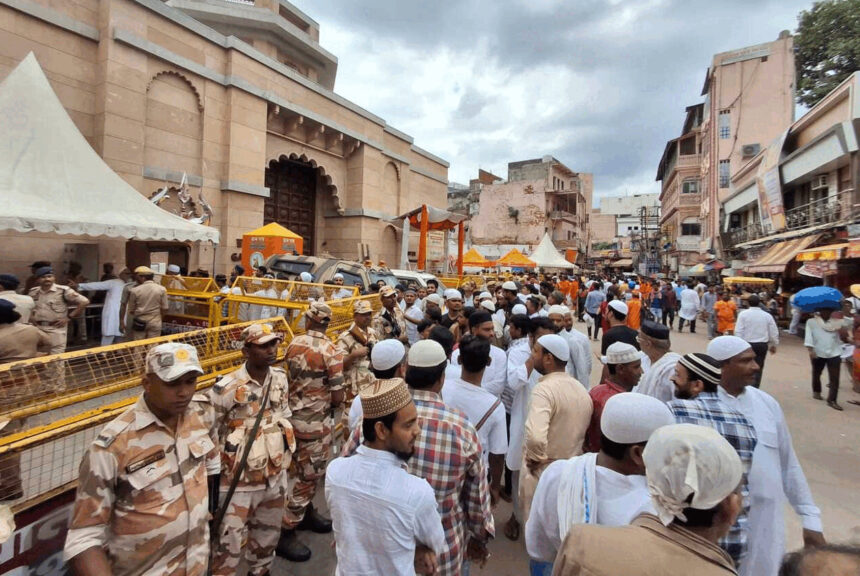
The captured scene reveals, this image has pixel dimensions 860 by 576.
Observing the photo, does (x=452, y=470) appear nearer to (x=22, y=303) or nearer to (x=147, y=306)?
(x=22, y=303)

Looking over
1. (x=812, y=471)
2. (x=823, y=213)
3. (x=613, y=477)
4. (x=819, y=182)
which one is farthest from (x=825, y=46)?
(x=613, y=477)

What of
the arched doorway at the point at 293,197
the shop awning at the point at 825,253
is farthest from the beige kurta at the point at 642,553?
the arched doorway at the point at 293,197

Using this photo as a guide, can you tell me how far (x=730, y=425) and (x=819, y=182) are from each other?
1895 centimetres

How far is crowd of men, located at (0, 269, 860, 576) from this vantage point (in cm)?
113

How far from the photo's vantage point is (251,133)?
535 inches

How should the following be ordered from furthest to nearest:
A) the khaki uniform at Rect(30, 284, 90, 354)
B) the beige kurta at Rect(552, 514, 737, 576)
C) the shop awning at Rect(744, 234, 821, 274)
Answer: the shop awning at Rect(744, 234, 821, 274)
the khaki uniform at Rect(30, 284, 90, 354)
the beige kurta at Rect(552, 514, 737, 576)

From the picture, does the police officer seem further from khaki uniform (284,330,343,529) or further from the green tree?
the green tree

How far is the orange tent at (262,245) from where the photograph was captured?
11.6 metres

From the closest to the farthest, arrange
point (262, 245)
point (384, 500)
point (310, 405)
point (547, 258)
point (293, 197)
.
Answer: point (384, 500)
point (310, 405)
point (262, 245)
point (293, 197)
point (547, 258)

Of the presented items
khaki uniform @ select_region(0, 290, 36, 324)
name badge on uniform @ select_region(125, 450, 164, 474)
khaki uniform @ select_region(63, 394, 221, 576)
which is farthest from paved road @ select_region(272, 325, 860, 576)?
khaki uniform @ select_region(0, 290, 36, 324)

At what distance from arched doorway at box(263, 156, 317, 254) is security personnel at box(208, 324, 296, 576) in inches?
583

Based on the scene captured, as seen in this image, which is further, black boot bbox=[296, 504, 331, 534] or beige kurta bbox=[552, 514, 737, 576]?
black boot bbox=[296, 504, 331, 534]

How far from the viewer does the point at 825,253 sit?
35.2ft

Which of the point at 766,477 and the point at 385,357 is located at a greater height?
Answer: the point at 385,357
